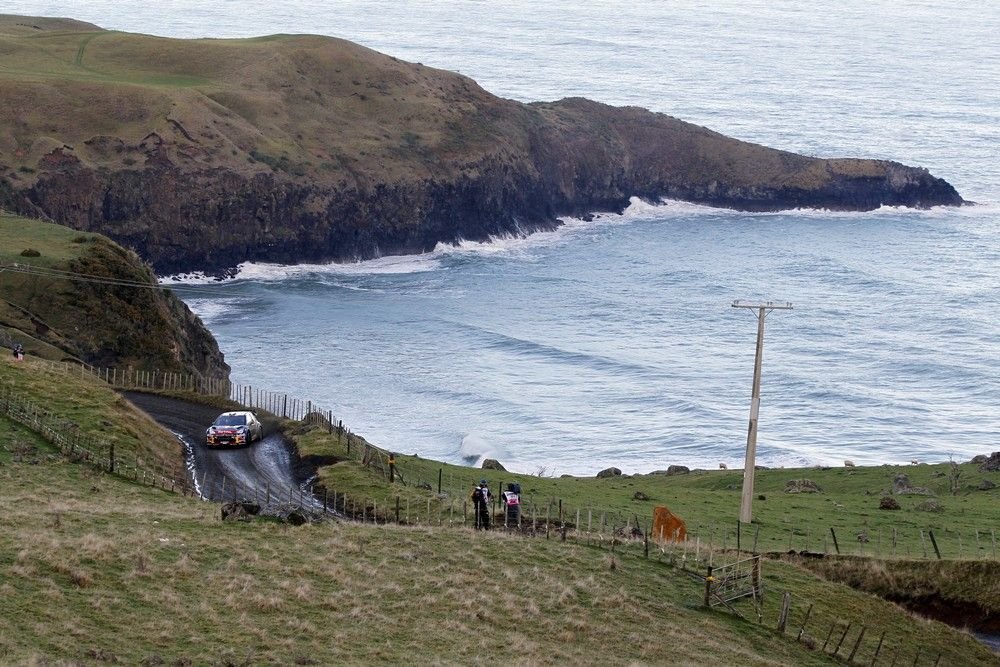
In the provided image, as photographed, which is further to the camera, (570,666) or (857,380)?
(857,380)

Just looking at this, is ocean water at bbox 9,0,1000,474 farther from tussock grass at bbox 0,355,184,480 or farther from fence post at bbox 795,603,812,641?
fence post at bbox 795,603,812,641

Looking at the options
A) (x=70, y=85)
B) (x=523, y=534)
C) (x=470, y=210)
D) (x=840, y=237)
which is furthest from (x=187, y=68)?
(x=523, y=534)

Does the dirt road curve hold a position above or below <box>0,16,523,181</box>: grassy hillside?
below

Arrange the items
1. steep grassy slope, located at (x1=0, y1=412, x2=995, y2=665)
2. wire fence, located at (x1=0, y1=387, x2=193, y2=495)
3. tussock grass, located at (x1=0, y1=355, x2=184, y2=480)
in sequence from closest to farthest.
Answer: steep grassy slope, located at (x1=0, y1=412, x2=995, y2=665), wire fence, located at (x1=0, y1=387, x2=193, y2=495), tussock grass, located at (x1=0, y1=355, x2=184, y2=480)

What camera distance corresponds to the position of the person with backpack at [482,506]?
44812mm

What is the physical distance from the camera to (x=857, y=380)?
114438 millimetres

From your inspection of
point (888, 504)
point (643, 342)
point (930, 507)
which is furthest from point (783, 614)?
point (643, 342)

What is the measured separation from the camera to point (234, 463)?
57906 millimetres

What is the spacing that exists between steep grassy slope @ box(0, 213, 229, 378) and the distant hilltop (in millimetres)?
46036

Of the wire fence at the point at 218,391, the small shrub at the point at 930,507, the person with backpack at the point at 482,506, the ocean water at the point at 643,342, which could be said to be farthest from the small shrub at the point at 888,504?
the ocean water at the point at 643,342

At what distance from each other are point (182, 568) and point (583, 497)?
2847cm

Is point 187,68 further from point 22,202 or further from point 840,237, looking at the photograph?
point 840,237

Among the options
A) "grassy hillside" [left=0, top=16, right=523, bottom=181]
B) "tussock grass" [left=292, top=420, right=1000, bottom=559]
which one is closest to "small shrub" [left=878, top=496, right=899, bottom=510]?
"tussock grass" [left=292, top=420, right=1000, bottom=559]

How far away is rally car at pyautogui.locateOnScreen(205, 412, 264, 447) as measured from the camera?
60.4 m
